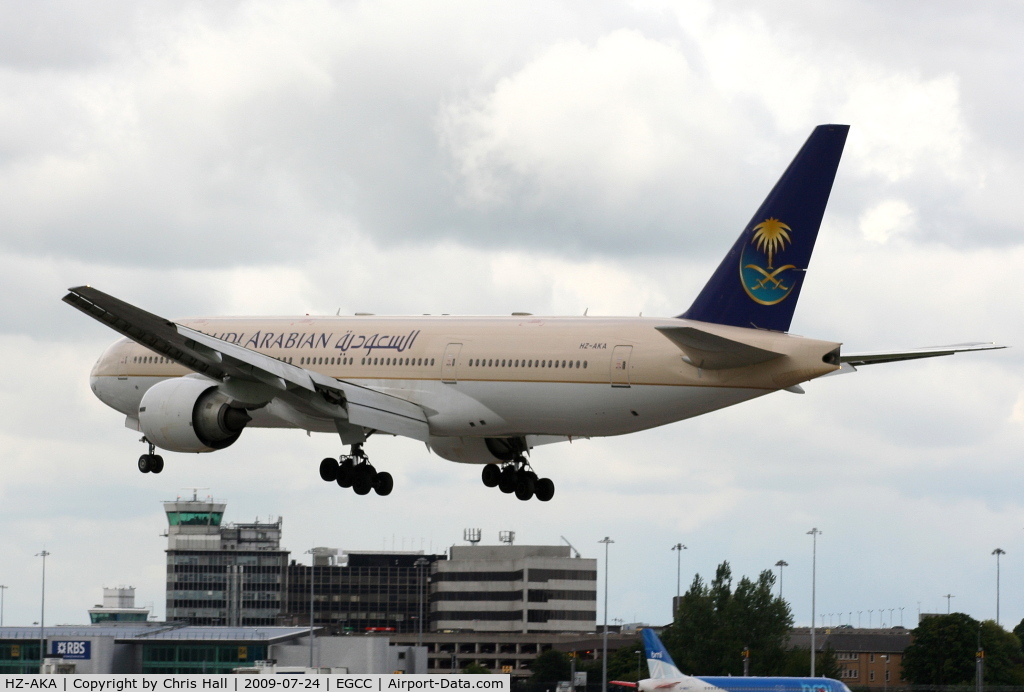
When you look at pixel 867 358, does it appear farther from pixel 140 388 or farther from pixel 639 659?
pixel 639 659

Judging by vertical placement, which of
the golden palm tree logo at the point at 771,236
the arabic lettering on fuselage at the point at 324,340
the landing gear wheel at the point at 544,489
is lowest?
the landing gear wheel at the point at 544,489


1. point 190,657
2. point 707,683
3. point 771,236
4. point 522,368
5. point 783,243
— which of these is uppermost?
point 771,236

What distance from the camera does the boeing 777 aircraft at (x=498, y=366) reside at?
46.6 m

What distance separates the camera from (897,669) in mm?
164500

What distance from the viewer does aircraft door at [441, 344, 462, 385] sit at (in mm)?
51219

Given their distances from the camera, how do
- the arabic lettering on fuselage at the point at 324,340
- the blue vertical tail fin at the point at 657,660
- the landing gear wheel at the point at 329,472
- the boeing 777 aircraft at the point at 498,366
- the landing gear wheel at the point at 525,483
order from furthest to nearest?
the blue vertical tail fin at the point at 657,660, the landing gear wheel at the point at 525,483, the arabic lettering on fuselage at the point at 324,340, the landing gear wheel at the point at 329,472, the boeing 777 aircraft at the point at 498,366

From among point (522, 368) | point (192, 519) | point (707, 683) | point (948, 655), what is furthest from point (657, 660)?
point (192, 519)

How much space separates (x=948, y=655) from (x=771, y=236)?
94687 millimetres

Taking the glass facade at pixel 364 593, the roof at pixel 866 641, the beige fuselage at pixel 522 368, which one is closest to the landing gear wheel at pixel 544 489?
the beige fuselage at pixel 522 368

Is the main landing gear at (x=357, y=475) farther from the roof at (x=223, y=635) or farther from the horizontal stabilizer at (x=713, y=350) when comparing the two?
the roof at (x=223, y=635)

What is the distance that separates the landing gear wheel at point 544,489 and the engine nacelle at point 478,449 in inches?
52.0

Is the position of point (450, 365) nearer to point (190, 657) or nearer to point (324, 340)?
point (324, 340)

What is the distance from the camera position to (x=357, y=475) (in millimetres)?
52562

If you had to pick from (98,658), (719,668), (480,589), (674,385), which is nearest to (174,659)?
(98,658)
